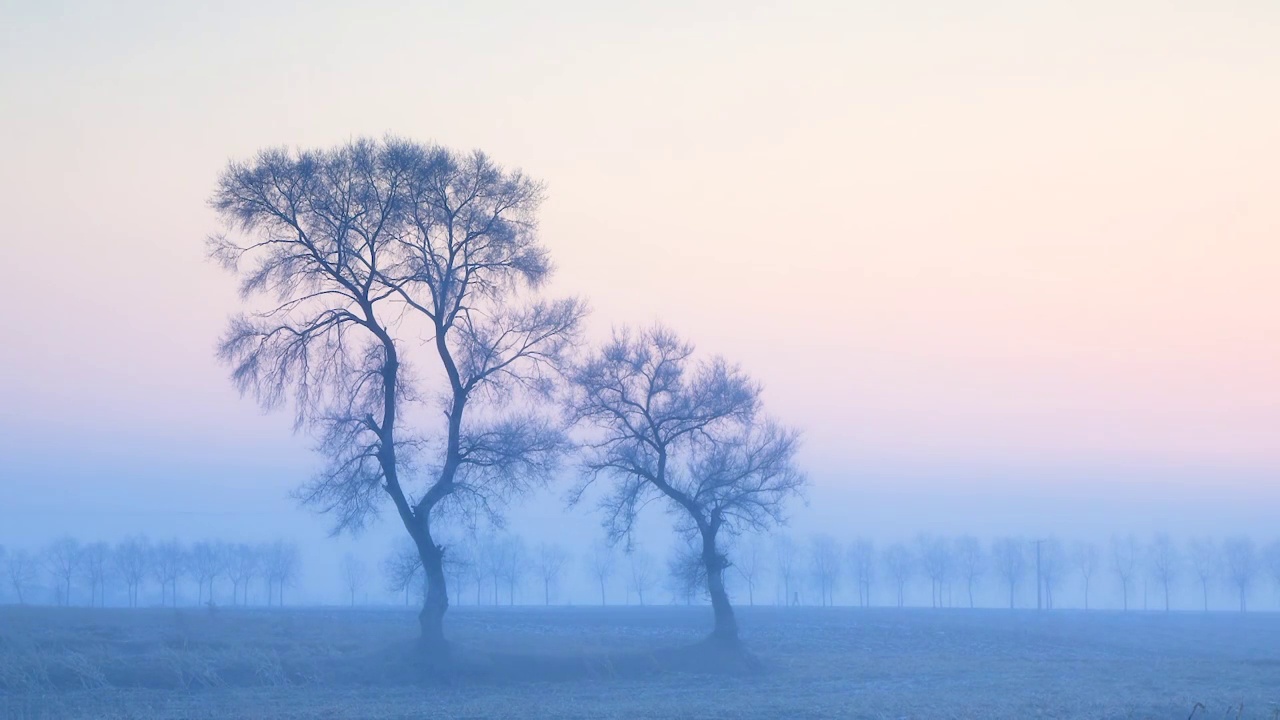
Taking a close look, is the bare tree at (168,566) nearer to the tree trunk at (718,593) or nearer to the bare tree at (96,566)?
the bare tree at (96,566)

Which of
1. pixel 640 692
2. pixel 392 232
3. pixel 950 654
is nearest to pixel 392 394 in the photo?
pixel 392 232

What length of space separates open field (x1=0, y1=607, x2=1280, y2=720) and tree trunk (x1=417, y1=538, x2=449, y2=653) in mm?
802

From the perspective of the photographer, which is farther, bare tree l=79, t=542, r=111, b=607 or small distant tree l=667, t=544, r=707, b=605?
bare tree l=79, t=542, r=111, b=607

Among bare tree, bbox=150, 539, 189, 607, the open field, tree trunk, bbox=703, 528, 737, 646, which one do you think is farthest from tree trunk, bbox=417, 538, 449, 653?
bare tree, bbox=150, 539, 189, 607

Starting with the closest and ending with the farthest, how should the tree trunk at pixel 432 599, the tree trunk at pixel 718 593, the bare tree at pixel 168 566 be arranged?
the tree trunk at pixel 432 599 → the tree trunk at pixel 718 593 → the bare tree at pixel 168 566

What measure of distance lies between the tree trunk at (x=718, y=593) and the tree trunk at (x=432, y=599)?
33.0 feet

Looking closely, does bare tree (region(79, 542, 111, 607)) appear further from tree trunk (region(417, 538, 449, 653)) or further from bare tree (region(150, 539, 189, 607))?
tree trunk (region(417, 538, 449, 653))

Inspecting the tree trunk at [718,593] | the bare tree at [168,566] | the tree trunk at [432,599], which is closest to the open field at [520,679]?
the tree trunk at [432,599]

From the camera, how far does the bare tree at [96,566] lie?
5162 inches

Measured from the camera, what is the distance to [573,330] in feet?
103

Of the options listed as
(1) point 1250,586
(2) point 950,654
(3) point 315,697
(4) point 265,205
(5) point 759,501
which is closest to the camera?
(3) point 315,697

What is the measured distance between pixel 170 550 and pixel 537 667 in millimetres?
118304

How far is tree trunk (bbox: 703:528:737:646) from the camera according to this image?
117 ft

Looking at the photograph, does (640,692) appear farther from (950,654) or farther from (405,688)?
(950,654)
